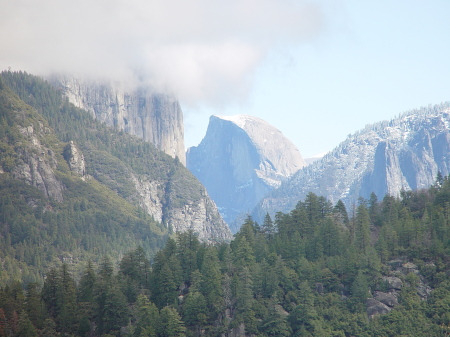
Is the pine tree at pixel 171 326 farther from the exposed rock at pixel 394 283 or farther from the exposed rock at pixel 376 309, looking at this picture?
the exposed rock at pixel 394 283

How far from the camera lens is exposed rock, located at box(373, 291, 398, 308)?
439ft

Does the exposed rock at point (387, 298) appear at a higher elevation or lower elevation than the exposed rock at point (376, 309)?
higher

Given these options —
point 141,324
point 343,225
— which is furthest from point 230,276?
point 343,225

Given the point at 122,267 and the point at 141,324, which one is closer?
the point at 141,324

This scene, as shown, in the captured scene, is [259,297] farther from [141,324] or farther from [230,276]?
[141,324]

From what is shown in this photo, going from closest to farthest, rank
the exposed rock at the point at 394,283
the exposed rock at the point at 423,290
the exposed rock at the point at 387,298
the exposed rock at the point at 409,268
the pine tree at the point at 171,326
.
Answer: the pine tree at the point at 171,326
the exposed rock at the point at 387,298
the exposed rock at the point at 423,290
the exposed rock at the point at 394,283
the exposed rock at the point at 409,268

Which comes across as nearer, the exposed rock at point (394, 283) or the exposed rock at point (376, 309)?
the exposed rock at point (376, 309)

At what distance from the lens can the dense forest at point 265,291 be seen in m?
126

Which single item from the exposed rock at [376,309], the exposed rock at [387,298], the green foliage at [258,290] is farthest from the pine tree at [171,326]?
the exposed rock at [387,298]

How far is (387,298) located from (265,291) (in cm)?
2379

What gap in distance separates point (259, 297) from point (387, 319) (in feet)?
80.7

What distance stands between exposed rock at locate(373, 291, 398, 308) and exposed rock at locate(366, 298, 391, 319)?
98 centimetres

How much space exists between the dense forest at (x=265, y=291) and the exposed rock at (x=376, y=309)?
0.19 m

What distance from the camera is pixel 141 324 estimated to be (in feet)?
404
